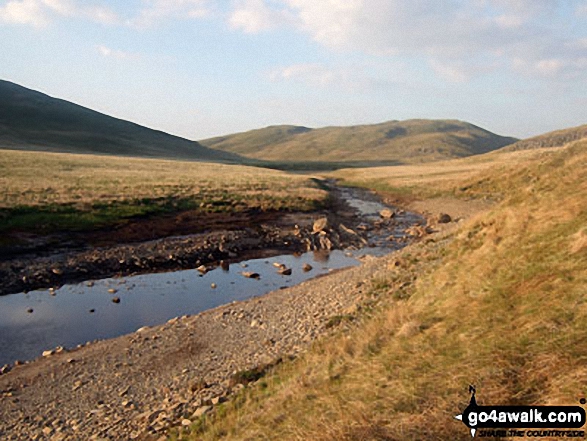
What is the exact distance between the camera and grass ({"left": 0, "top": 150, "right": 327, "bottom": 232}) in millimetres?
32438

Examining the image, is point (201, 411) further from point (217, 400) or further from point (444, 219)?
point (444, 219)

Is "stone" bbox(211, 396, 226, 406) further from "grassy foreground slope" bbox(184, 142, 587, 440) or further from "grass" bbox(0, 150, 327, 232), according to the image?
"grass" bbox(0, 150, 327, 232)

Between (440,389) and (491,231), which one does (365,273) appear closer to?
(491,231)

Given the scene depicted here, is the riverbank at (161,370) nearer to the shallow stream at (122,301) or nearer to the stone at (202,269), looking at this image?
the shallow stream at (122,301)

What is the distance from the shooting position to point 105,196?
41344 mm

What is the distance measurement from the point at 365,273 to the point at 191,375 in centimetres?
1154

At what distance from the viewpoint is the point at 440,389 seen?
6.69 metres

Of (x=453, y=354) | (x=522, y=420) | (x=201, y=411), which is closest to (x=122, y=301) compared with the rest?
(x=201, y=411)

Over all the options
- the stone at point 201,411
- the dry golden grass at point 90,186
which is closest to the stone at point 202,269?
the stone at point 201,411

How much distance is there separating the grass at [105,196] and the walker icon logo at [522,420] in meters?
31.9

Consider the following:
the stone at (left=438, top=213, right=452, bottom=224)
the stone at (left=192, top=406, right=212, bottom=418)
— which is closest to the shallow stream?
the stone at (left=192, top=406, right=212, bottom=418)

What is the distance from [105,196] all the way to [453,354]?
4053cm

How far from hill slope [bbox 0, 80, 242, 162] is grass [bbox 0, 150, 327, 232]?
64.9m

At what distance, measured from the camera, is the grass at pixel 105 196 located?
3244 cm
